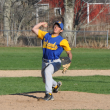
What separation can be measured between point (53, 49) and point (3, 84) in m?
4.16

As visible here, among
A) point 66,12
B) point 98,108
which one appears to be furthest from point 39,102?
point 66,12

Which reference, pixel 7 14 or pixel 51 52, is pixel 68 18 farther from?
pixel 51 52

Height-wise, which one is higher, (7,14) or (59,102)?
(7,14)

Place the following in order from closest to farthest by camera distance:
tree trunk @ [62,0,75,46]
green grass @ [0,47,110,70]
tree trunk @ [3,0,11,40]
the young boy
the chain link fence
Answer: the young boy < green grass @ [0,47,110,70] < the chain link fence < tree trunk @ [62,0,75,46] < tree trunk @ [3,0,11,40]

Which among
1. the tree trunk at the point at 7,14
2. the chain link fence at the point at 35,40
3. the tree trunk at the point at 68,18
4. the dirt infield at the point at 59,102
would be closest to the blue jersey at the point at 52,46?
the dirt infield at the point at 59,102

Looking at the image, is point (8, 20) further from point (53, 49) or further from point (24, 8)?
point (53, 49)

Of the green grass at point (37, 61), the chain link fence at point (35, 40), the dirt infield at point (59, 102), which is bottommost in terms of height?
the green grass at point (37, 61)

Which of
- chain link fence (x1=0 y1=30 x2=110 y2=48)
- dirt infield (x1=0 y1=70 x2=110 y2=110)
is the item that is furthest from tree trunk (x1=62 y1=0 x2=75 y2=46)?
dirt infield (x1=0 y1=70 x2=110 y2=110)

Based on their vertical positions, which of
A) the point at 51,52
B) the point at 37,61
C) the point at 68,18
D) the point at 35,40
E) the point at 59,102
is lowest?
the point at 37,61

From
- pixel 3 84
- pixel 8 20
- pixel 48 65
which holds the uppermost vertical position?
pixel 8 20

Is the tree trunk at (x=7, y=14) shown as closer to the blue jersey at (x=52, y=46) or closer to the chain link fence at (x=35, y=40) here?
the chain link fence at (x=35, y=40)

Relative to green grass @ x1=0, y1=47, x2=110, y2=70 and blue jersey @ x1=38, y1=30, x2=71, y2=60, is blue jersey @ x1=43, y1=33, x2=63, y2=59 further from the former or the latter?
green grass @ x1=0, y1=47, x2=110, y2=70

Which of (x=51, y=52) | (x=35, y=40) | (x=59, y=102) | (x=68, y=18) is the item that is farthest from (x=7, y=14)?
(x=59, y=102)

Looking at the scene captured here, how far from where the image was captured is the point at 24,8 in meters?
33.6
